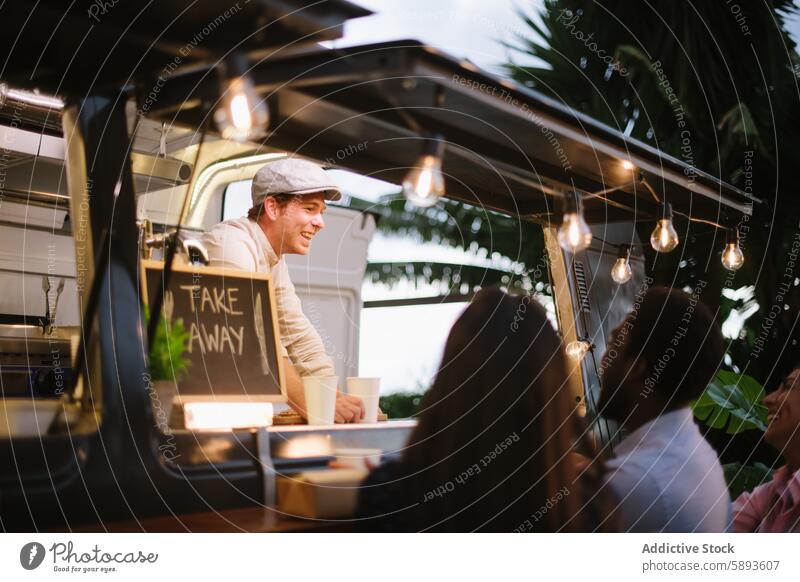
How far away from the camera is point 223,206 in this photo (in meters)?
1.27

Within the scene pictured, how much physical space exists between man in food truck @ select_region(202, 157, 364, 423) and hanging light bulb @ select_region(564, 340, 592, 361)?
0.43 meters

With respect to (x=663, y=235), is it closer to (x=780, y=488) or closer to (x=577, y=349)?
(x=577, y=349)

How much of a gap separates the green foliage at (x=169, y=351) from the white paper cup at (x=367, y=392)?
0.24 meters

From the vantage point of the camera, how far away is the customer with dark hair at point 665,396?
117 centimetres

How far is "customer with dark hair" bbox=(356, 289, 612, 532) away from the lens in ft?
3.35

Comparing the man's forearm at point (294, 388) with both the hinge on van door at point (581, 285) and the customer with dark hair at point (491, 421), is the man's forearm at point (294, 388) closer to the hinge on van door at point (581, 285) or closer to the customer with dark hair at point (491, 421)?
the customer with dark hair at point (491, 421)

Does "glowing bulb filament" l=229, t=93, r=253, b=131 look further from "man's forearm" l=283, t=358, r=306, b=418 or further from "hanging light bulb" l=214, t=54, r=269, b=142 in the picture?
"man's forearm" l=283, t=358, r=306, b=418

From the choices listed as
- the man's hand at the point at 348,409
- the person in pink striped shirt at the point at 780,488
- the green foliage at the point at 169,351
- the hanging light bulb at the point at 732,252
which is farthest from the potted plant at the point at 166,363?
the hanging light bulb at the point at 732,252

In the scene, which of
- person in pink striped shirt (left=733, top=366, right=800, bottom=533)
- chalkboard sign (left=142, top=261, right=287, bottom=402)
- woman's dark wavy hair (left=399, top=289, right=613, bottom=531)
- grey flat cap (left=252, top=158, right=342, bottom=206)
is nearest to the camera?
woman's dark wavy hair (left=399, top=289, right=613, bottom=531)

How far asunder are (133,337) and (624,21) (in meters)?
1.02

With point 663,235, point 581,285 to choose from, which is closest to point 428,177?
point 581,285

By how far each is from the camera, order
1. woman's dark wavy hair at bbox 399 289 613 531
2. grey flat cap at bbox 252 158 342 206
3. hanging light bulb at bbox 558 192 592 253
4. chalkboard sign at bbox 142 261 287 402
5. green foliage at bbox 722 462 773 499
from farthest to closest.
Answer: green foliage at bbox 722 462 773 499, hanging light bulb at bbox 558 192 592 253, grey flat cap at bbox 252 158 342 206, chalkboard sign at bbox 142 261 287 402, woman's dark wavy hair at bbox 399 289 613 531

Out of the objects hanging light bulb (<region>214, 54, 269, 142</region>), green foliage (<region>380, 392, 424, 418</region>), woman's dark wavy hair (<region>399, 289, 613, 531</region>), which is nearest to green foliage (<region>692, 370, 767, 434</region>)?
woman's dark wavy hair (<region>399, 289, 613, 531</region>)
